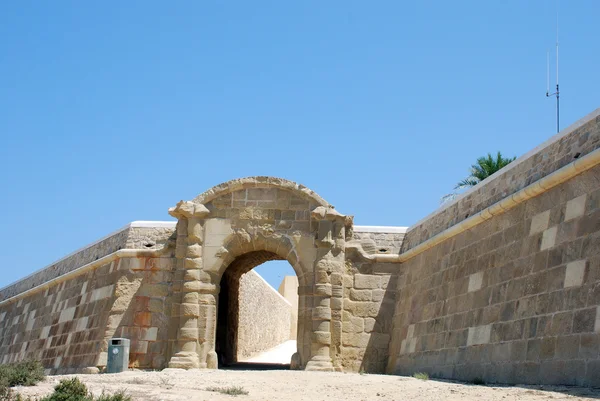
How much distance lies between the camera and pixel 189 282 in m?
16.8

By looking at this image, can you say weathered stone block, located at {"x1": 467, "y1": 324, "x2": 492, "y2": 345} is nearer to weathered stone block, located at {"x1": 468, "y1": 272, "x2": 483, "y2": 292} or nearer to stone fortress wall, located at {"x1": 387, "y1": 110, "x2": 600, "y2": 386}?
stone fortress wall, located at {"x1": 387, "y1": 110, "x2": 600, "y2": 386}

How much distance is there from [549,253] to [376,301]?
6.26 m

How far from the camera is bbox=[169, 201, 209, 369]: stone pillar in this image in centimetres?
1633

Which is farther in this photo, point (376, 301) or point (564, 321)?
point (376, 301)

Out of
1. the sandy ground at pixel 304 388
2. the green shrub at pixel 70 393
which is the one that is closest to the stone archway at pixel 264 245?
the sandy ground at pixel 304 388

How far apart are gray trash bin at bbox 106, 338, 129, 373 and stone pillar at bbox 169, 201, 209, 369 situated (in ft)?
3.07

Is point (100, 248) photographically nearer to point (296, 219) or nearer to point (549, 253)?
point (296, 219)

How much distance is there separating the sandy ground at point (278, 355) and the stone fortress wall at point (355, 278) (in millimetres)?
2788

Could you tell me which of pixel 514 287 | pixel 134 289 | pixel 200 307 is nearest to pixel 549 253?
pixel 514 287

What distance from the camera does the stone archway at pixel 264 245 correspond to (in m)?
16.7

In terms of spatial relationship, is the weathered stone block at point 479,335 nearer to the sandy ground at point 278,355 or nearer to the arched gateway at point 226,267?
the arched gateway at point 226,267

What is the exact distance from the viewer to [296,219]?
17234 mm

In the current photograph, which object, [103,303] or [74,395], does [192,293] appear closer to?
[103,303]

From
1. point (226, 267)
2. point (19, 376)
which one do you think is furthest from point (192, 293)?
point (19, 376)
